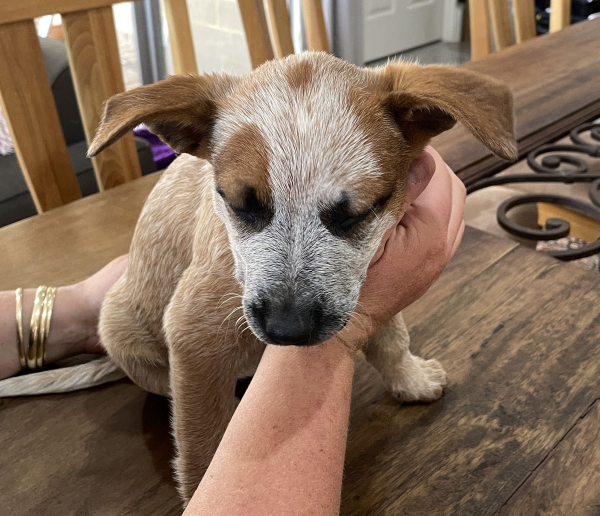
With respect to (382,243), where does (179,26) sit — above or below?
above

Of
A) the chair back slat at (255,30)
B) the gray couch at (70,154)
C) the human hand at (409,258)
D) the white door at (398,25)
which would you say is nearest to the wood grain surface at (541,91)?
the human hand at (409,258)

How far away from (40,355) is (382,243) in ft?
2.58

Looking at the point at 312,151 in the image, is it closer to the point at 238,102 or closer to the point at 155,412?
the point at 238,102

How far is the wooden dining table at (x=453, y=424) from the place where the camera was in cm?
83

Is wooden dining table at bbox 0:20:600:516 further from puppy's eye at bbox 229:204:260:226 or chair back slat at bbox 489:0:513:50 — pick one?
chair back slat at bbox 489:0:513:50

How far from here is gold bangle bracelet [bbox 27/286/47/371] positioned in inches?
47.8

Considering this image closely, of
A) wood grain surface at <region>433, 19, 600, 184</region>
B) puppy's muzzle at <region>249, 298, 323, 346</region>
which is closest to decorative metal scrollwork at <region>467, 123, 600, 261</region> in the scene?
wood grain surface at <region>433, 19, 600, 184</region>

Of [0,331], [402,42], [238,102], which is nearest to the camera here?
[238,102]

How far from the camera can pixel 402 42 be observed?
20.4ft

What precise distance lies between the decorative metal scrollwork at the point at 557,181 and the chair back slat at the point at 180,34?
1.26 meters

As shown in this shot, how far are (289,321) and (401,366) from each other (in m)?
0.25

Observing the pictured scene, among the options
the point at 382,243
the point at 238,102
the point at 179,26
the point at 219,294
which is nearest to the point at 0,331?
the point at 219,294

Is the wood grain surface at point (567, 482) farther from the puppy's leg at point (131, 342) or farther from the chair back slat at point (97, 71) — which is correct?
the chair back slat at point (97, 71)

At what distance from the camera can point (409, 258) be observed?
976 millimetres
